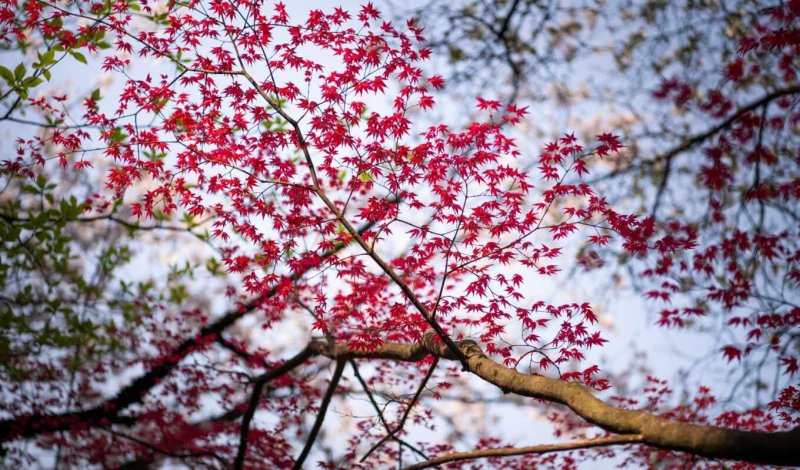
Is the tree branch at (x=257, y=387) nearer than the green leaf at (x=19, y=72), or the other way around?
the green leaf at (x=19, y=72)

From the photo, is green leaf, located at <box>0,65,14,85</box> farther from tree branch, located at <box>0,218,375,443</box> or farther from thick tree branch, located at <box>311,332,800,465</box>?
thick tree branch, located at <box>311,332,800,465</box>

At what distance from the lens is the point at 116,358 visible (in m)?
9.28

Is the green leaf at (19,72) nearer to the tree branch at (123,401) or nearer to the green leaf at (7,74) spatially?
the green leaf at (7,74)

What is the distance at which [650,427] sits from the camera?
10.2 feet

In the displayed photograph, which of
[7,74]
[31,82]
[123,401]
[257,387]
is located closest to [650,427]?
[257,387]

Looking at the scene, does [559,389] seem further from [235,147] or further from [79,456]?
[79,456]

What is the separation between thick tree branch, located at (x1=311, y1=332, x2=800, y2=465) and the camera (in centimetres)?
270

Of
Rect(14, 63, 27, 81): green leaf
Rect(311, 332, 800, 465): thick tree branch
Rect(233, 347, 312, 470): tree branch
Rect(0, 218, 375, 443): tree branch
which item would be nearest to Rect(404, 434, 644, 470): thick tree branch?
Rect(311, 332, 800, 465): thick tree branch

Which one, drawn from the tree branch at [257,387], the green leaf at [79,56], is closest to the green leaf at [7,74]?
the green leaf at [79,56]

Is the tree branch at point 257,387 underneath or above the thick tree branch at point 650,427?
above

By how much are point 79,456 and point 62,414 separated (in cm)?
79

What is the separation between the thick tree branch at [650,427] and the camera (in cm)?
270

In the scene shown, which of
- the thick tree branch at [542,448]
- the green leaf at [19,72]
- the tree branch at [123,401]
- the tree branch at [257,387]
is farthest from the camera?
the tree branch at [123,401]

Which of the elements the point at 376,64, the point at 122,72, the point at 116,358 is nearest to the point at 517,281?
the point at 376,64
